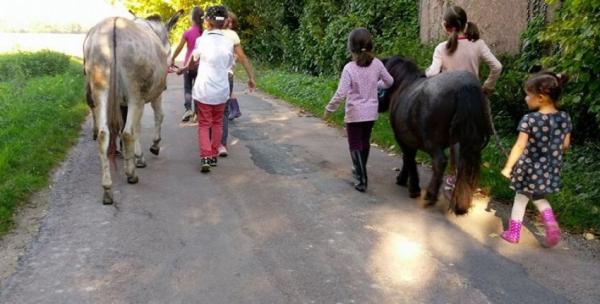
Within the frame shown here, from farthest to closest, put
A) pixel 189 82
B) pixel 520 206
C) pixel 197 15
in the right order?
pixel 189 82 < pixel 197 15 < pixel 520 206

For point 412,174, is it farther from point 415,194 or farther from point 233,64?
point 233,64

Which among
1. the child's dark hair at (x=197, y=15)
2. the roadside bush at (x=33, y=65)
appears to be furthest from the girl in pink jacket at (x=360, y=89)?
the roadside bush at (x=33, y=65)

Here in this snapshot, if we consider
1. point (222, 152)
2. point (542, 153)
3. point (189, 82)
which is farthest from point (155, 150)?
point (542, 153)

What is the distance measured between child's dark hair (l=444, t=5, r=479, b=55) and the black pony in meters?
Answer: 0.43

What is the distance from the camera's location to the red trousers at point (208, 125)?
21.2ft

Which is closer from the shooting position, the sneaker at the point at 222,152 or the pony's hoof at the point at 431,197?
the pony's hoof at the point at 431,197

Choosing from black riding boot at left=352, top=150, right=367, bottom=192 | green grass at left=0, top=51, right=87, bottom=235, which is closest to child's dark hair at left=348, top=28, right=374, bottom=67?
black riding boot at left=352, top=150, right=367, bottom=192

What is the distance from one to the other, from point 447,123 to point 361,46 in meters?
1.17

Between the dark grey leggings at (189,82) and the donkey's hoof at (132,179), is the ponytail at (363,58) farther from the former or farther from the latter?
the dark grey leggings at (189,82)

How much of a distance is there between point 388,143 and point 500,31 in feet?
9.11

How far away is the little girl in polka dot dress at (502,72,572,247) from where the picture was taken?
13.5 feet

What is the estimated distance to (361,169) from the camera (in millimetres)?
5707

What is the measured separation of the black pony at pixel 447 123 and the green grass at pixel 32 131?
12.2 ft

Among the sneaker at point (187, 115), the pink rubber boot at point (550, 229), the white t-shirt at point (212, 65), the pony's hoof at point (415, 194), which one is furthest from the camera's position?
the sneaker at point (187, 115)
